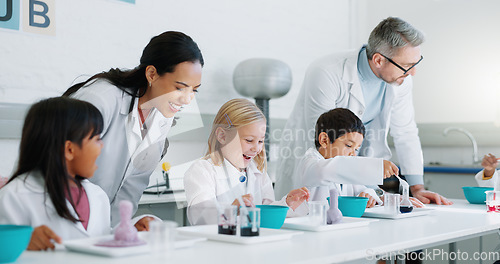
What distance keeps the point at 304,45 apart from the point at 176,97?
9.39ft

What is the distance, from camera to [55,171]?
1229mm

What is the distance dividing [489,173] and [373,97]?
62 cm

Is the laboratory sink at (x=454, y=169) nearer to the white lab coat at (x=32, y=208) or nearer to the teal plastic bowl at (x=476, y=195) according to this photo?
the teal plastic bowl at (x=476, y=195)

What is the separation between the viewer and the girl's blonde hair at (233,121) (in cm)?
196

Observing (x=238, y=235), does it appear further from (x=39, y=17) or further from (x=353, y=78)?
(x=39, y=17)

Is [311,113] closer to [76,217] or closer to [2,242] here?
[76,217]

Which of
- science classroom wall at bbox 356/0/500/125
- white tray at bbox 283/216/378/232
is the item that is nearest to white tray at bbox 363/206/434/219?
white tray at bbox 283/216/378/232

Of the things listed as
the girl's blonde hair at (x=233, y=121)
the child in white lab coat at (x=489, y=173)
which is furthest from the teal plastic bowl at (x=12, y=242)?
the child in white lab coat at (x=489, y=173)

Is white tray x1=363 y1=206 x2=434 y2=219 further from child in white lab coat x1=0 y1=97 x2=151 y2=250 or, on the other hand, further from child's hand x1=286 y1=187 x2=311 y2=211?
child in white lab coat x1=0 y1=97 x2=151 y2=250

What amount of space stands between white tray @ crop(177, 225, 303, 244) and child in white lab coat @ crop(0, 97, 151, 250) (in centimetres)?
23

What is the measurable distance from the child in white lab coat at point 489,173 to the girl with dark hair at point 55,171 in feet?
5.84

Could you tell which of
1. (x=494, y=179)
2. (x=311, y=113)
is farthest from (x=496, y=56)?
(x=311, y=113)

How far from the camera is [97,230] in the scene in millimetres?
1334

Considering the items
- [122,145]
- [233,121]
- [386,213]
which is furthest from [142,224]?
[386,213]
